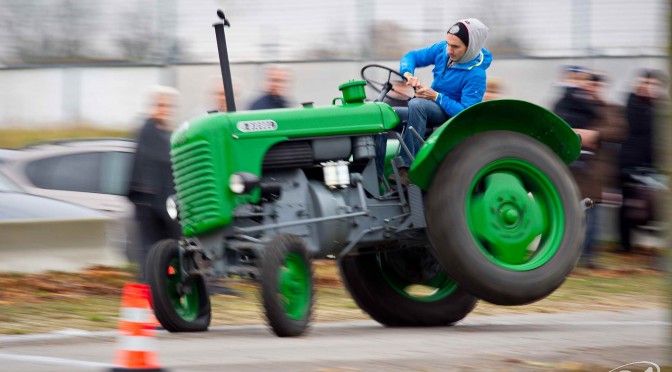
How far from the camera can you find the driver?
930 centimetres

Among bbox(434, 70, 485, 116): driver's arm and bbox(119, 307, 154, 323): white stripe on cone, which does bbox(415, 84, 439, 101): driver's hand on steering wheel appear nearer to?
bbox(434, 70, 485, 116): driver's arm

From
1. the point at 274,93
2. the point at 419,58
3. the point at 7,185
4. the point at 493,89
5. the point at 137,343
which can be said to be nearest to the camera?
the point at 137,343

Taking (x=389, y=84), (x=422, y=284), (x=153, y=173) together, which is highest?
(x=389, y=84)

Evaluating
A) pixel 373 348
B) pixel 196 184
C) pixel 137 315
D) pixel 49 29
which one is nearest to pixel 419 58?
pixel 196 184

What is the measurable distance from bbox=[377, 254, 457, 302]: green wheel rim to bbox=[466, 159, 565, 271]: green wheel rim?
3.05ft

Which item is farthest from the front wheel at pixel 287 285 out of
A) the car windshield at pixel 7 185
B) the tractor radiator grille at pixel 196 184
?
the car windshield at pixel 7 185

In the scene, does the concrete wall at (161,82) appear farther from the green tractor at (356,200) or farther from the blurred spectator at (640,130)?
the green tractor at (356,200)

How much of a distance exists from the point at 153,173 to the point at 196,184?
3178 millimetres

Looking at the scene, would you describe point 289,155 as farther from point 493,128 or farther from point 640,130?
point 640,130

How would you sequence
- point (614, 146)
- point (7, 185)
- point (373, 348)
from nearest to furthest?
point (373, 348), point (7, 185), point (614, 146)

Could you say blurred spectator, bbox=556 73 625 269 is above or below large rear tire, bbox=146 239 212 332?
below

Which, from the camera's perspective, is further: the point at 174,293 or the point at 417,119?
the point at 417,119

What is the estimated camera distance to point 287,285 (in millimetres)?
8570

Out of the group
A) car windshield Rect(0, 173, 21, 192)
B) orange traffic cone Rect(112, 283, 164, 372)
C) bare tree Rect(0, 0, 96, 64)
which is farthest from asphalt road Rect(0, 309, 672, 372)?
bare tree Rect(0, 0, 96, 64)
